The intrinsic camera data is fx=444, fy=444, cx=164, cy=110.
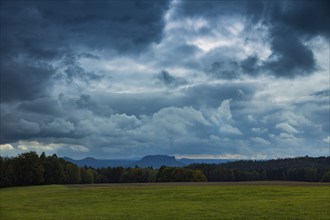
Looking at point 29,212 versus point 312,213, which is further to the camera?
point 29,212

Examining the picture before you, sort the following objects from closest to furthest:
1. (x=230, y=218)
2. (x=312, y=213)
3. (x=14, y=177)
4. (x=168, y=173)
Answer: (x=230, y=218), (x=312, y=213), (x=14, y=177), (x=168, y=173)

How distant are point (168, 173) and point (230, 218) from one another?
384 ft

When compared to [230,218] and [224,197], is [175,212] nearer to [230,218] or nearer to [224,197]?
[230,218]

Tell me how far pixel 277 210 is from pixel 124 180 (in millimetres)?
143687

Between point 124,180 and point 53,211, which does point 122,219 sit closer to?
point 53,211

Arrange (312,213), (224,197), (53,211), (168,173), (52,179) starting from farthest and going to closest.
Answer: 1. (168,173)
2. (52,179)
3. (224,197)
4. (53,211)
5. (312,213)

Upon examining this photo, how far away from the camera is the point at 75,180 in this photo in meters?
168

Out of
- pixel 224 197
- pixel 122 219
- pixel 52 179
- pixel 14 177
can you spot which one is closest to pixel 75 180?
pixel 52 179

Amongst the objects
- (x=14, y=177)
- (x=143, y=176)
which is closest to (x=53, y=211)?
(x=14, y=177)

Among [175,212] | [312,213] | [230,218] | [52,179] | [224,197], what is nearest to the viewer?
[230,218]

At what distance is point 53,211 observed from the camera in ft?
179

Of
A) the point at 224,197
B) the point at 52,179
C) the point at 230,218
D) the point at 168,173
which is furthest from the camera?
the point at 168,173

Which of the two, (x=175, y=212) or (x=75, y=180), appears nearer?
(x=175, y=212)

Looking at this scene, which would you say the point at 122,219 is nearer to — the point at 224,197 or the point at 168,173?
the point at 224,197
